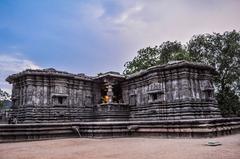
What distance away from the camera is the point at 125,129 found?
11445 millimetres

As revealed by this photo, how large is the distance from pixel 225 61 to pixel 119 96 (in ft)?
47.3

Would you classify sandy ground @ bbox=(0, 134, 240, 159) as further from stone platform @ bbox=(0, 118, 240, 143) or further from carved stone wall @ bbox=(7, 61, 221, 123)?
carved stone wall @ bbox=(7, 61, 221, 123)

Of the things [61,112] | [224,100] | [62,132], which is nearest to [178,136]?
[62,132]

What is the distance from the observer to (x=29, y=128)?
1072 cm

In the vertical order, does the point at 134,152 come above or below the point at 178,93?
below

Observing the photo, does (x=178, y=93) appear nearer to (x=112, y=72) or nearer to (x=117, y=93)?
(x=112, y=72)

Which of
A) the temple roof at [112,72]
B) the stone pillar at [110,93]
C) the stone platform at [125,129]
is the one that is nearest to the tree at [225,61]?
the temple roof at [112,72]

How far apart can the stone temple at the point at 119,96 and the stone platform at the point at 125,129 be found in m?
0.37

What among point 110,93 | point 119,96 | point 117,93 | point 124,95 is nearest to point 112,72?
point 110,93

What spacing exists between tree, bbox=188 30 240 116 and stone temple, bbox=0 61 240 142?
11.1 metres

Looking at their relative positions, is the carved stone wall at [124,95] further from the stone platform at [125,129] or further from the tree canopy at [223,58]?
the tree canopy at [223,58]

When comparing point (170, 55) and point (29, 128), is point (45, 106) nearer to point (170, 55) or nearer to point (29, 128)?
point (29, 128)

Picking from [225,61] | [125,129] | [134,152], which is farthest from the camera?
[225,61]

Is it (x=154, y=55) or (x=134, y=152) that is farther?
(x=154, y=55)
